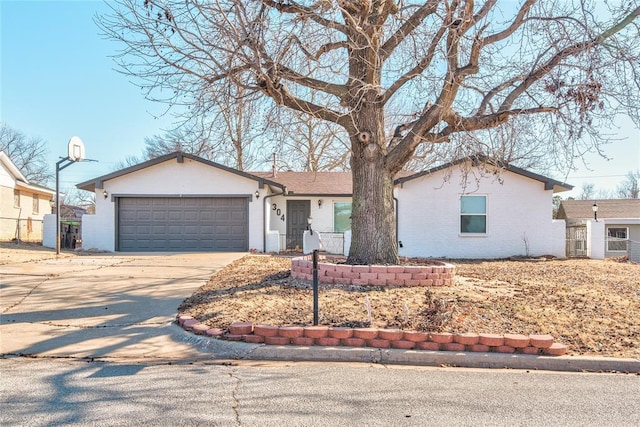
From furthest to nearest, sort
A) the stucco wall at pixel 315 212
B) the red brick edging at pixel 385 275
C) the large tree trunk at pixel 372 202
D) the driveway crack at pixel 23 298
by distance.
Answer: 1. the stucco wall at pixel 315 212
2. the large tree trunk at pixel 372 202
3. the red brick edging at pixel 385 275
4. the driveway crack at pixel 23 298

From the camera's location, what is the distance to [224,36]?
7.04 m

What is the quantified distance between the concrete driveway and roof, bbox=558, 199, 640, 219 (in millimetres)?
27505

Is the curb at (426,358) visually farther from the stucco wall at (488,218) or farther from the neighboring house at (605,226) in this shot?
the neighboring house at (605,226)

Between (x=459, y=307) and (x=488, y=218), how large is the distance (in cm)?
1065

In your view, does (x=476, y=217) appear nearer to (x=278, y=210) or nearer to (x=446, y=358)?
(x=278, y=210)

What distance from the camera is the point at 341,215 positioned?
1923cm

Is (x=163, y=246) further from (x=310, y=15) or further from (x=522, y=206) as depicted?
(x=522, y=206)

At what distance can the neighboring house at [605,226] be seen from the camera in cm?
1591

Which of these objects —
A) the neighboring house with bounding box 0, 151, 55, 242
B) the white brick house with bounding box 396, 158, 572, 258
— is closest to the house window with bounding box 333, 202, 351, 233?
the white brick house with bounding box 396, 158, 572, 258

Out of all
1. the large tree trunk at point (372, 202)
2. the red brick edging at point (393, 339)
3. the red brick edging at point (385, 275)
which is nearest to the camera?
the red brick edging at point (393, 339)

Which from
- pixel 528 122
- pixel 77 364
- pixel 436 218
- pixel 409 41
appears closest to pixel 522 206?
pixel 436 218

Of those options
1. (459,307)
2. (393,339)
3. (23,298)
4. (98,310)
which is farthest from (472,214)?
(23,298)

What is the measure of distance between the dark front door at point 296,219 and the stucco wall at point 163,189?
290 centimetres

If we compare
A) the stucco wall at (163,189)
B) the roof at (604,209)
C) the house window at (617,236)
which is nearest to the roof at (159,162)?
the stucco wall at (163,189)
